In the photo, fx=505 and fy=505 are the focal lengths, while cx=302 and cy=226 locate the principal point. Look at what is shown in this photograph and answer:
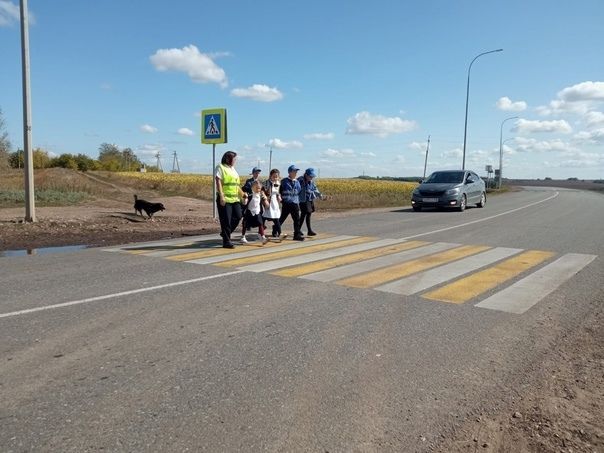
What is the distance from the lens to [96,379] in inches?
140

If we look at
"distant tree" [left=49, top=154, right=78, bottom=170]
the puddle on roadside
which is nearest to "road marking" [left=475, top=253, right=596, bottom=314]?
the puddle on roadside

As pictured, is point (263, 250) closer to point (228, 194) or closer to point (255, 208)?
point (228, 194)

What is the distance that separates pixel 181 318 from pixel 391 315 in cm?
217

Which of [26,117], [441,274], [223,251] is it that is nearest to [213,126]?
[26,117]

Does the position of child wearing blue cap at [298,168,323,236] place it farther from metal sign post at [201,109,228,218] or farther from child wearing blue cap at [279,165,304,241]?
metal sign post at [201,109,228,218]

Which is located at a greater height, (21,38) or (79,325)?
(21,38)

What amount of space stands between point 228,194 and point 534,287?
18.4 ft

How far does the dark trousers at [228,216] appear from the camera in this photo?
383 inches

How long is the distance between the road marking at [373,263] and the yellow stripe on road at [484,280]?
56.4 inches

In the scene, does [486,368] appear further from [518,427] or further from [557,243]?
[557,243]

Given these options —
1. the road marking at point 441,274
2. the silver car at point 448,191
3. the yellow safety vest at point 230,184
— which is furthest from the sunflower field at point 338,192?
the road marking at point 441,274

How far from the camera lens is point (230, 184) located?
966cm

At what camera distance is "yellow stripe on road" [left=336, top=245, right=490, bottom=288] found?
22.8 feet

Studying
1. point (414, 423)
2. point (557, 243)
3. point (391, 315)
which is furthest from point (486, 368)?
point (557, 243)
